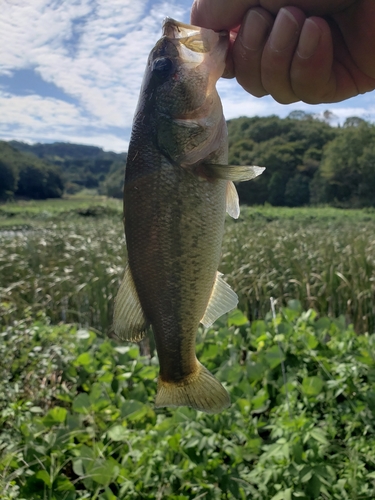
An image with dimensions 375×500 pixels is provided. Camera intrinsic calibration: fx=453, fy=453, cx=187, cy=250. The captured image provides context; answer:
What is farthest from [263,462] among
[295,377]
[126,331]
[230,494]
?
[126,331]

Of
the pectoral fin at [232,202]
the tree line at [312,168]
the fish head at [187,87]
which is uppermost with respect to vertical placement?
the tree line at [312,168]

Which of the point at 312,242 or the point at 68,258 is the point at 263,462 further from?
the point at 312,242

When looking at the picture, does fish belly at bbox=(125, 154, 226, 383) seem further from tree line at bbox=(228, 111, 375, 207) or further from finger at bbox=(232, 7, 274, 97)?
tree line at bbox=(228, 111, 375, 207)

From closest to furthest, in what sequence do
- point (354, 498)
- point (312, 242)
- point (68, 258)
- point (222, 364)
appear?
point (354, 498)
point (222, 364)
point (68, 258)
point (312, 242)

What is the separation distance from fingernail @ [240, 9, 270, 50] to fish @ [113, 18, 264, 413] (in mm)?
164

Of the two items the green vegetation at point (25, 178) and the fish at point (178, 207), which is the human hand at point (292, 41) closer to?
the fish at point (178, 207)

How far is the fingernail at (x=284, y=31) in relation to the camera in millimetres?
1642

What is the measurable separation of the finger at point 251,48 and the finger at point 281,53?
0.12ft

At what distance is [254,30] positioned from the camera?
171 centimetres

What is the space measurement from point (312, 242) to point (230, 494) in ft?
23.4

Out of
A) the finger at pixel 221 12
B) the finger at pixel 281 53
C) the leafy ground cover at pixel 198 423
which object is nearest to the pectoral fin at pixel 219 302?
the finger at pixel 281 53

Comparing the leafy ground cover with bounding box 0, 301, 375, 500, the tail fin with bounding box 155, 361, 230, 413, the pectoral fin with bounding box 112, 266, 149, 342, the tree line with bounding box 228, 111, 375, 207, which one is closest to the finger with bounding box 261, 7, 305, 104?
the pectoral fin with bounding box 112, 266, 149, 342

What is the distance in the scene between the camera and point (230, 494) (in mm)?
2406

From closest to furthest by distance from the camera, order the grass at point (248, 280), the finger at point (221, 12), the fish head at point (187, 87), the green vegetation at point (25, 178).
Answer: the fish head at point (187, 87) < the finger at point (221, 12) < the grass at point (248, 280) < the green vegetation at point (25, 178)
